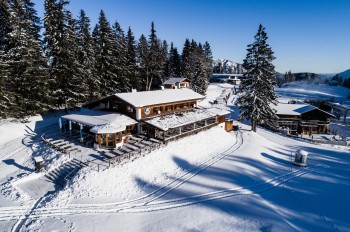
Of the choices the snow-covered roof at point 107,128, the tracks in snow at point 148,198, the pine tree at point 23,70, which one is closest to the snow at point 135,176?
the tracks in snow at point 148,198

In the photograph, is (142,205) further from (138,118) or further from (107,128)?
(138,118)

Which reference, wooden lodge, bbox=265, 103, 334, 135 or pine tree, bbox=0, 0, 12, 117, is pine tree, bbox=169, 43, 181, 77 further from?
pine tree, bbox=0, 0, 12, 117

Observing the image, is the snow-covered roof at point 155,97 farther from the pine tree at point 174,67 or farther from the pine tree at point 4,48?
the pine tree at point 174,67

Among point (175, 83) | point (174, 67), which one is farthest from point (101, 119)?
point (174, 67)

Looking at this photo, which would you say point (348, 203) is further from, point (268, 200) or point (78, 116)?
point (78, 116)

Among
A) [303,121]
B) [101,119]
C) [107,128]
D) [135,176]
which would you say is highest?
[101,119]

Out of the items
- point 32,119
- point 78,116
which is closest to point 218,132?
point 78,116

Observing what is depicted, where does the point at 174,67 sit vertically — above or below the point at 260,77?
above
